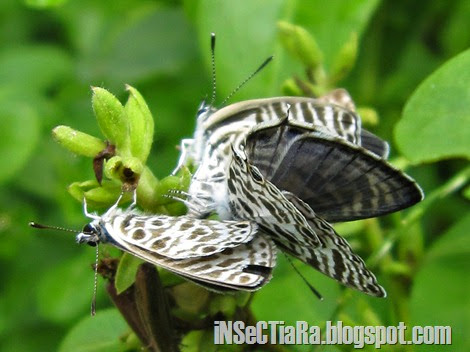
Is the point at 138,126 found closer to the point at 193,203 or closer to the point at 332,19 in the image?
the point at 193,203

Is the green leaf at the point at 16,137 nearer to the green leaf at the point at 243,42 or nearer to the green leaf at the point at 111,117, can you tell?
the green leaf at the point at 243,42

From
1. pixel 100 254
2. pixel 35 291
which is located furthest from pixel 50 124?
pixel 100 254

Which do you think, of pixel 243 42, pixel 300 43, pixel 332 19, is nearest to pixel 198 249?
pixel 300 43

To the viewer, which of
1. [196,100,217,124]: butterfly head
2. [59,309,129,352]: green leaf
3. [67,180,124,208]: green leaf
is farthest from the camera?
[59,309,129,352]: green leaf

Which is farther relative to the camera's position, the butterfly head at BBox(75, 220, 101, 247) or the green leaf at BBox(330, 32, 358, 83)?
the green leaf at BBox(330, 32, 358, 83)

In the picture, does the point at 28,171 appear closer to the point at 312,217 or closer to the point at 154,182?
the point at 154,182

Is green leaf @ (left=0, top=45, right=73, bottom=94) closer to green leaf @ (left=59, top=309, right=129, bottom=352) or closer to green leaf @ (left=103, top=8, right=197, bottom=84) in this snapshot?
green leaf @ (left=103, top=8, right=197, bottom=84)

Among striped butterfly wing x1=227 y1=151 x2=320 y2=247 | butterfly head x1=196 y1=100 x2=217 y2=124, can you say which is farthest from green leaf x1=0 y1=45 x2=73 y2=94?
striped butterfly wing x1=227 y1=151 x2=320 y2=247
